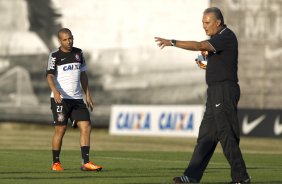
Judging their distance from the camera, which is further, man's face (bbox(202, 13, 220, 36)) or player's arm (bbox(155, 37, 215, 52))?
man's face (bbox(202, 13, 220, 36))

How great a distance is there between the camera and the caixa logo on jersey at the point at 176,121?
3478 centimetres

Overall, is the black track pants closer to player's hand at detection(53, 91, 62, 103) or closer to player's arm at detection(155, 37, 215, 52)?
player's arm at detection(155, 37, 215, 52)

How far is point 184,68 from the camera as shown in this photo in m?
40.5

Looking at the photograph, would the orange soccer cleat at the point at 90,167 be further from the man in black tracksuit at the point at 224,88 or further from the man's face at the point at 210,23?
the man's face at the point at 210,23

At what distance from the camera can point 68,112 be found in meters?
17.2

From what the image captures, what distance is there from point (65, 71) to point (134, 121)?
62.3ft

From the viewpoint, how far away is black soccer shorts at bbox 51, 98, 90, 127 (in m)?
17.1

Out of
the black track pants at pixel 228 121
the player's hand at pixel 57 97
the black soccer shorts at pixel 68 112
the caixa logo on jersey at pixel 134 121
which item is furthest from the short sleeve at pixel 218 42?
the caixa logo on jersey at pixel 134 121

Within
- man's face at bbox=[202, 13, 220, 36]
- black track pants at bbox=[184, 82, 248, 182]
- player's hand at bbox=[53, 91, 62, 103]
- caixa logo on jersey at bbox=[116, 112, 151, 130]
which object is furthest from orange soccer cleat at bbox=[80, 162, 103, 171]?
caixa logo on jersey at bbox=[116, 112, 151, 130]

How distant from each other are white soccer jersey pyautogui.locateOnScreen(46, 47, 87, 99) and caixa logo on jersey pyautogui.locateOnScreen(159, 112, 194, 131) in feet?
57.7

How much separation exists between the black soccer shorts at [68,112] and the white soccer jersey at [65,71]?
115 mm

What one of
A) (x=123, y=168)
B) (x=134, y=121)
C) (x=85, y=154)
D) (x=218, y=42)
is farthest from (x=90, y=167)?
(x=134, y=121)

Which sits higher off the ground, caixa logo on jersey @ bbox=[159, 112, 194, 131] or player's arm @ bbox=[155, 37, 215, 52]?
player's arm @ bbox=[155, 37, 215, 52]

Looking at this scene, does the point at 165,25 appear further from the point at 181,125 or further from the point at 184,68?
the point at 181,125
